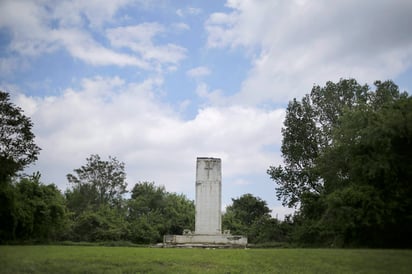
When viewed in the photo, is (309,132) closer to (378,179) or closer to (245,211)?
(378,179)

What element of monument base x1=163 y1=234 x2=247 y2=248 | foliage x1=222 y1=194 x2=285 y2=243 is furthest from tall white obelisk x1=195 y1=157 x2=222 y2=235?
foliage x1=222 y1=194 x2=285 y2=243

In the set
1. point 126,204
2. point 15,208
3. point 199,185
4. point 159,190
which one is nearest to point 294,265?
point 199,185

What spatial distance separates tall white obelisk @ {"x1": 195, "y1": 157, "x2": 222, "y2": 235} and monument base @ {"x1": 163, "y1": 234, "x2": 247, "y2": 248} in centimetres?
135

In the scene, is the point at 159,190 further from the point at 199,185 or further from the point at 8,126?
the point at 8,126

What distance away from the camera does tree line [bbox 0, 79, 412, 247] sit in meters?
23.3

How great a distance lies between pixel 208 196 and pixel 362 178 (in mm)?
10523

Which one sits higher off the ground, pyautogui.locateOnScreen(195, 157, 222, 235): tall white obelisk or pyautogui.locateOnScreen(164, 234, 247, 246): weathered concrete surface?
pyautogui.locateOnScreen(195, 157, 222, 235): tall white obelisk

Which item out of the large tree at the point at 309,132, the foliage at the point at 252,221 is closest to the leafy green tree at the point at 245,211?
the foliage at the point at 252,221

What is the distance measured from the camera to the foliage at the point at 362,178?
22.6m

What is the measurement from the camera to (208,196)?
98.9ft

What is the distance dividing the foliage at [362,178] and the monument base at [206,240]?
6098 mm

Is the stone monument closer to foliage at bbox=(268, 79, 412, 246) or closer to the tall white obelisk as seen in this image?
the tall white obelisk

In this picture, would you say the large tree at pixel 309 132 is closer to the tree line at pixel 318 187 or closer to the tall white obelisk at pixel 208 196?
the tree line at pixel 318 187

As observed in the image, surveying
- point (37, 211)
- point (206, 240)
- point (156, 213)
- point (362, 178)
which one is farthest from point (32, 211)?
point (362, 178)
